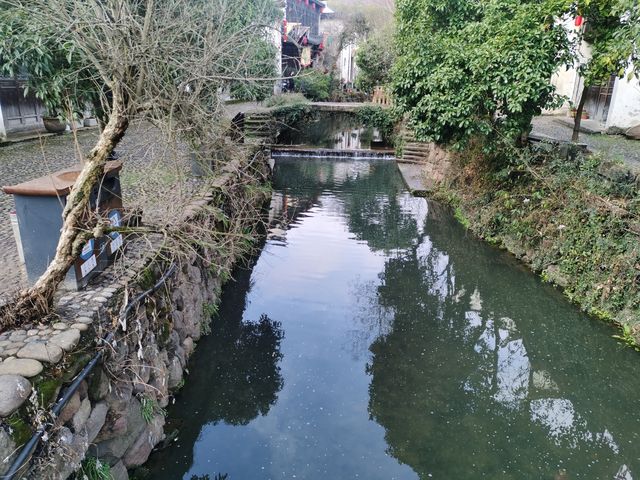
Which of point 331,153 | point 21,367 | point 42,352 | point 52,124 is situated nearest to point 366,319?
point 42,352

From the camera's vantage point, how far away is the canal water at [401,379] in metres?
5.28

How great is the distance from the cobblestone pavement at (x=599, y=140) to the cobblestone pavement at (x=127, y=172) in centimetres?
891

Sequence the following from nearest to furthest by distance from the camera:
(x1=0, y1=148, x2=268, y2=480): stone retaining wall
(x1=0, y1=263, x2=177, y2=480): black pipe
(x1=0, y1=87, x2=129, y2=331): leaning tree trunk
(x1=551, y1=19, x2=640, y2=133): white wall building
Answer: (x1=0, y1=263, x2=177, y2=480): black pipe, (x1=0, y1=148, x2=268, y2=480): stone retaining wall, (x1=0, y1=87, x2=129, y2=331): leaning tree trunk, (x1=551, y1=19, x2=640, y2=133): white wall building

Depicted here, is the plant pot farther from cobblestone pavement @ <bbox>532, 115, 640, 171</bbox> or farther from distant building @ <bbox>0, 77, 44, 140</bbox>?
cobblestone pavement @ <bbox>532, 115, 640, 171</bbox>

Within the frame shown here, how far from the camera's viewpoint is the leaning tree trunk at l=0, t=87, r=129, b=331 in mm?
4094

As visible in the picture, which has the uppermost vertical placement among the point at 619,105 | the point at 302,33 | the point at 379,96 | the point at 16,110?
the point at 302,33

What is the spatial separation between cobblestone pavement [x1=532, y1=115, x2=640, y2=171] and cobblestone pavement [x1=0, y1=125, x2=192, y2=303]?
8912 mm

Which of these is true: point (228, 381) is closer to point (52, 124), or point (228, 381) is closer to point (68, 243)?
point (68, 243)

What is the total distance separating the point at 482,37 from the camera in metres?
10.2

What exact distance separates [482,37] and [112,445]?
9722 millimetres

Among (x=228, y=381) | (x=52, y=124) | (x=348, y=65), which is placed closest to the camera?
(x=228, y=381)

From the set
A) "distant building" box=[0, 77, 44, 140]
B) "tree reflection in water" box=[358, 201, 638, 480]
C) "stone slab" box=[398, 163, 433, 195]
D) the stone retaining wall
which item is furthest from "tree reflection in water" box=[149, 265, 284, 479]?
"distant building" box=[0, 77, 44, 140]

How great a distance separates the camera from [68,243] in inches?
166

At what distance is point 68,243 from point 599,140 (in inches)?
592
